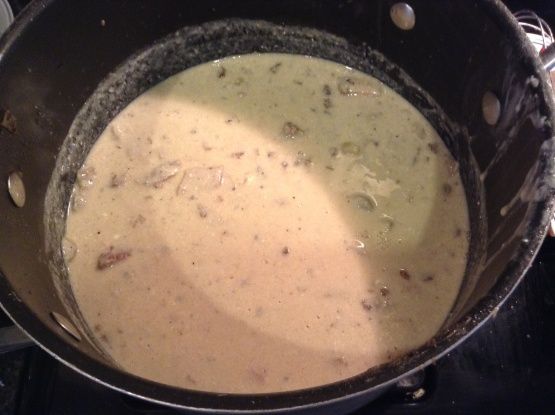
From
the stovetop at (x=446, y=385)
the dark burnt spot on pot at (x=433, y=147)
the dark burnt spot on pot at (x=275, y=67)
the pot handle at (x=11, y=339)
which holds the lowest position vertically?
the stovetop at (x=446, y=385)

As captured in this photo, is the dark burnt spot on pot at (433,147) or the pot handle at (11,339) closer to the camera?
the pot handle at (11,339)

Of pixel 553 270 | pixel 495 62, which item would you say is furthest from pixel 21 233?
pixel 553 270

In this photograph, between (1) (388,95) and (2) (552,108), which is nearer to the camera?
(2) (552,108)

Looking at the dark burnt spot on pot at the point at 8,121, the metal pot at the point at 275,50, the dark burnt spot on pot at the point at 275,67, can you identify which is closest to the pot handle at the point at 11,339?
the metal pot at the point at 275,50

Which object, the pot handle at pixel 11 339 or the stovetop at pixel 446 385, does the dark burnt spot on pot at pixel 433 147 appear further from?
the pot handle at pixel 11 339

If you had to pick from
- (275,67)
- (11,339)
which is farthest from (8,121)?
(275,67)

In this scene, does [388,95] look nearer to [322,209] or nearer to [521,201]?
[322,209]
